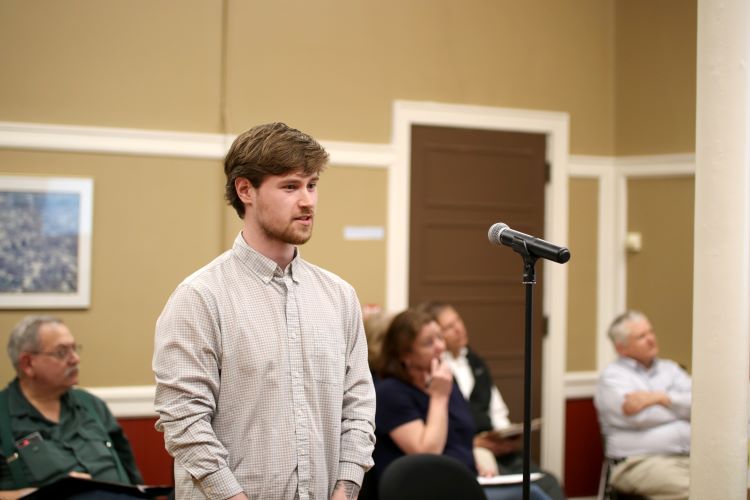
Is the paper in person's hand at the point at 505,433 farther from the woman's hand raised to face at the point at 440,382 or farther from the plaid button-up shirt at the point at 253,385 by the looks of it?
the plaid button-up shirt at the point at 253,385

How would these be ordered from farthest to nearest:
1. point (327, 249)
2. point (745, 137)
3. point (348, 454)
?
point (327, 249)
point (745, 137)
point (348, 454)

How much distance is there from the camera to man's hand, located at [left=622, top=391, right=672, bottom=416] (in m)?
4.07

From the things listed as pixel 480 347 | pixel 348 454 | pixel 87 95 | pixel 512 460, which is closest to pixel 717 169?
pixel 348 454

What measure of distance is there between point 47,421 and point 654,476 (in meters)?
2.77

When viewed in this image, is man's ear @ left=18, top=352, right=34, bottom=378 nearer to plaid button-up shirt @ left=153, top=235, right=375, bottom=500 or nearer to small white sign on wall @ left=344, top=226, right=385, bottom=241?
plaid button-up shirt @ left=153, top=235, right=375, bottom=500

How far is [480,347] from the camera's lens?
4.74 m

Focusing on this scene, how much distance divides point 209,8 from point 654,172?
2722 mm

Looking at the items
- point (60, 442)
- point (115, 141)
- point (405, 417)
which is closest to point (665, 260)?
point (405, 417)

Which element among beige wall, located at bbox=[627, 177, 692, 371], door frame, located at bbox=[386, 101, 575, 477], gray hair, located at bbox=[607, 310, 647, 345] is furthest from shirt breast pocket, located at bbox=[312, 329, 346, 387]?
beige wall, located at bbox=[627, 177, 692, 371]

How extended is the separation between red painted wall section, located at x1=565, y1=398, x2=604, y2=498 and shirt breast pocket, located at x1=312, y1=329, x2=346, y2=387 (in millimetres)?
3365

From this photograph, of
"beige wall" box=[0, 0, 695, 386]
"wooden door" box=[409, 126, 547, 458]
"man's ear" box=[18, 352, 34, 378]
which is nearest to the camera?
"man's ear" box=[18, 352, 34, 378]

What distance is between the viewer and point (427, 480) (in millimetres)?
2420

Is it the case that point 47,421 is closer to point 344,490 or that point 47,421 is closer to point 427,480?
point 427,480

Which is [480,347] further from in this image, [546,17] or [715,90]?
[715,90]
